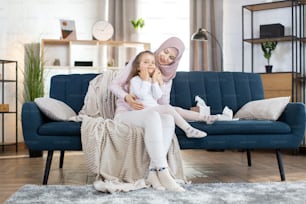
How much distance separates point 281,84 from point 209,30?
1273mm

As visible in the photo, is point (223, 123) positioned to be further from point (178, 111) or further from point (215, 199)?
point (215, 199)

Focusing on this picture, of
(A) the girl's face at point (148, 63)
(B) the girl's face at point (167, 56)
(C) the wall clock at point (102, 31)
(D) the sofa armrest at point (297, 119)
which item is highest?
(C) the wall clock at point (102, 31)

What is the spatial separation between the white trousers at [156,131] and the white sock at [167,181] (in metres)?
0.04

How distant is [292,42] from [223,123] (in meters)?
2.22

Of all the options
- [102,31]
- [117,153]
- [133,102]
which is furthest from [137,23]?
[117,153]

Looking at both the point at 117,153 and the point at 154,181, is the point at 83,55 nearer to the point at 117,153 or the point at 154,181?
the point at 117,153

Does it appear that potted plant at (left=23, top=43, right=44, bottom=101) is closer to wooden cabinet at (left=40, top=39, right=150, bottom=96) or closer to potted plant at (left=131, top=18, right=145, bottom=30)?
wooden cabinet at (left=40, top=39, right=150, bottom=96)

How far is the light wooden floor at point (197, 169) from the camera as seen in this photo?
3320 mm

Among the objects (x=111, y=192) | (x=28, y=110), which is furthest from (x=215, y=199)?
(x=28, y=110)

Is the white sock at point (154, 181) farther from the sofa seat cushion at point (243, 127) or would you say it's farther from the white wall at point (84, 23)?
the white wall at point (84, 23)

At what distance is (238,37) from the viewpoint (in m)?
5.78

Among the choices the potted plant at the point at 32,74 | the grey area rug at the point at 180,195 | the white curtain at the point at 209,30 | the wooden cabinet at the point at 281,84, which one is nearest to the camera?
the grey area rug at the point at 180,195

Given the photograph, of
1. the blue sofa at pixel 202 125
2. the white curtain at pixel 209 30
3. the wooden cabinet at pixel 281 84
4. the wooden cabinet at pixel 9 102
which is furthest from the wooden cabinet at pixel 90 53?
the blue sofa at pixel 202 125

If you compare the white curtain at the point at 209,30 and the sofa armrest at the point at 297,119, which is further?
the white curtain at the point at 209,30
